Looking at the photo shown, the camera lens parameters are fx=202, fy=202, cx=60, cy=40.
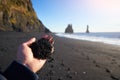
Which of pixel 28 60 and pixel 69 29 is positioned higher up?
pixel 28 60

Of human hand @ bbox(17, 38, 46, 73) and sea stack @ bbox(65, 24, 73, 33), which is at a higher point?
human hand @ bbox(17, 38, 46, 73)

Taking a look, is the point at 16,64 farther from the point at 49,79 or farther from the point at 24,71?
the point at 49,79

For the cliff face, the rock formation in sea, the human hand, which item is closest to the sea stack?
the rock formation in sea

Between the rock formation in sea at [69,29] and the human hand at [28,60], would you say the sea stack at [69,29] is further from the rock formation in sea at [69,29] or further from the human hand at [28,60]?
the human hand at [28,60]

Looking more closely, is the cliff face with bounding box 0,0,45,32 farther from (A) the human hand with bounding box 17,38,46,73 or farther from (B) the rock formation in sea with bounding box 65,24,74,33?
(B) the rock formation in sea with bounding box 65,24,74,33

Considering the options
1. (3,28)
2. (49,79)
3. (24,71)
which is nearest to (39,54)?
(24,71)

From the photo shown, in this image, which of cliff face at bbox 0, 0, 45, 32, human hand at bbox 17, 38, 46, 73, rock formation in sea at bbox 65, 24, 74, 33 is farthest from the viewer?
rock formation in sea at bbox 65, 24, 74, 33

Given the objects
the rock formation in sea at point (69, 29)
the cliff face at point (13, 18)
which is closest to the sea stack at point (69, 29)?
the rock formation in sea at point (69, 29)

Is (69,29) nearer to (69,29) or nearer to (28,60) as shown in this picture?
(69,29)

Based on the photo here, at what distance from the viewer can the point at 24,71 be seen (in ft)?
4.48

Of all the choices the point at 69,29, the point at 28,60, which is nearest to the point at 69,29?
the point at 69,29

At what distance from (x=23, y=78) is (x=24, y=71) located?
0.05 m

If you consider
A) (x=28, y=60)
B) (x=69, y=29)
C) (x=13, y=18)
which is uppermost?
(x=13, y=18)

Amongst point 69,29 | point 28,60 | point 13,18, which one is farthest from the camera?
point 69,29
